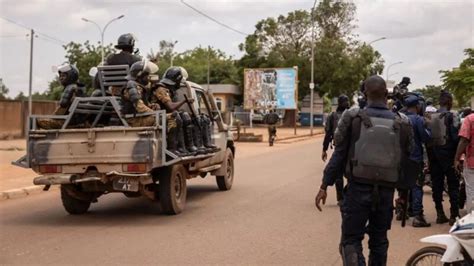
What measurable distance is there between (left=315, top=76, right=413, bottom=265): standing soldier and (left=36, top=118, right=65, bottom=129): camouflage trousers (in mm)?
5570

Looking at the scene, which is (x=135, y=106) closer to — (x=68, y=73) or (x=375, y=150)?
(x=68, y=73)

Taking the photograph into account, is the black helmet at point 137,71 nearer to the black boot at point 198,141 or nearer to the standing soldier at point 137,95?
the standing soldier at point 137,95

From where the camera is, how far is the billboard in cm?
4266

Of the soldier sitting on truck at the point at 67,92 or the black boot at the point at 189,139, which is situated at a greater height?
the soldier sitting on truck at the point at 67,92

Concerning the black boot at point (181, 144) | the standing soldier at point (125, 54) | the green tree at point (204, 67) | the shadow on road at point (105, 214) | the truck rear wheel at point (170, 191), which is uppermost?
the green tree at point (204, 67)

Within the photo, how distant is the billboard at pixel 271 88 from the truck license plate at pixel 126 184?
34.1m

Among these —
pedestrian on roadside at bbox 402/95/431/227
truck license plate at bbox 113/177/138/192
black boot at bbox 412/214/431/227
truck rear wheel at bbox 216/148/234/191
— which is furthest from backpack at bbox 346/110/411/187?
truck rear wheel at bbox 216/148/234/191

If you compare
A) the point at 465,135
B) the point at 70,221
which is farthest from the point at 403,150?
the point at 70,221

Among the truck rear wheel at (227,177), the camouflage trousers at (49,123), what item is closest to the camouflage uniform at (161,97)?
the camouflage trousers at (49,123)

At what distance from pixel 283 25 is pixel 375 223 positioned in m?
54.9

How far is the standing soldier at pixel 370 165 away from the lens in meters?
4.79

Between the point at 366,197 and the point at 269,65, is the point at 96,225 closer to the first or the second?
the point at 366,197

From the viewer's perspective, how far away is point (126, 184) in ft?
28.6

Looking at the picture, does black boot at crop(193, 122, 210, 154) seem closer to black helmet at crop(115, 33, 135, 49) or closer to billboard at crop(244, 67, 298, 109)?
black helmet at crop(115, 33, 135, 49)
